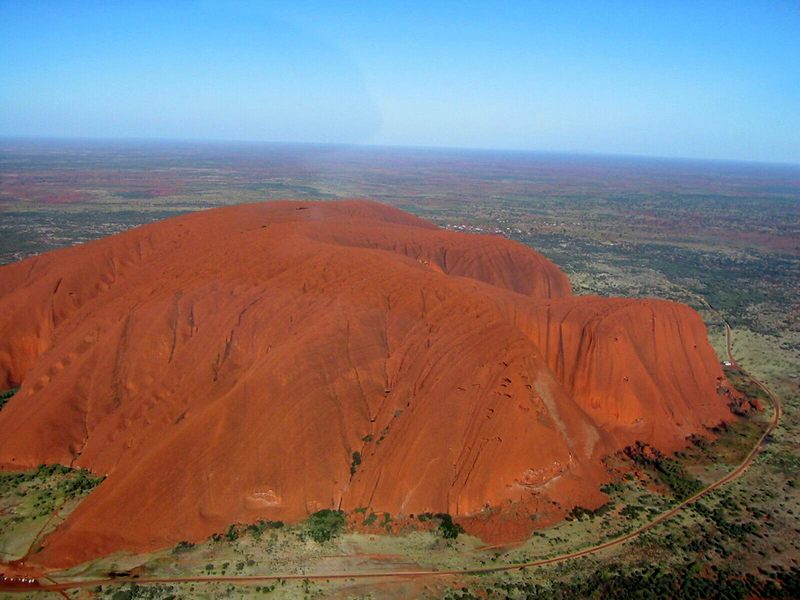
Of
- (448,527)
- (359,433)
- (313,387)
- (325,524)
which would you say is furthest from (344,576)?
(313,387)

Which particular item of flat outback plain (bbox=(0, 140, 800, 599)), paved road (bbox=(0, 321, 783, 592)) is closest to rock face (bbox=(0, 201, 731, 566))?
flat outback plain (bbox=(0, 140, 800, 599))

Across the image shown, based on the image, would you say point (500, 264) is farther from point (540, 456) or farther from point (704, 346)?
point (540, 456)

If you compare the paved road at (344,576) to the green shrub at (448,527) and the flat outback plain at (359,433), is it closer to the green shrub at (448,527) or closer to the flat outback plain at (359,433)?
the flat outback plain at (359,433)

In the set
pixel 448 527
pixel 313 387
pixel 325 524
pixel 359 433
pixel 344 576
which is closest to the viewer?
pixel 344 576

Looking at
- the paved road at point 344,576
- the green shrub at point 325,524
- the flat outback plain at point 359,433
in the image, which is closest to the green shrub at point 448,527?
the flat outback plain at point 359,433

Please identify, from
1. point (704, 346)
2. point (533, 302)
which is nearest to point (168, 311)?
point (533, 302)

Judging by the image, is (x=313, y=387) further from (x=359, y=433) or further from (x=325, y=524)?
(x=325, y=524)
